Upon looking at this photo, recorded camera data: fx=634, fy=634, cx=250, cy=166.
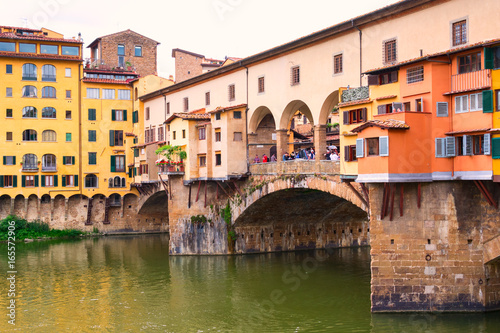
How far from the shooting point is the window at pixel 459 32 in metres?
25.9

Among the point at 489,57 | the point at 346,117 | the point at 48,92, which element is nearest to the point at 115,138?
the point at 48,92

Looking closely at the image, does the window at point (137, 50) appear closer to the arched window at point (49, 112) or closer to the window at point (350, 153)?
the arched window at point (49, 112)

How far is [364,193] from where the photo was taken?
29.3 meters

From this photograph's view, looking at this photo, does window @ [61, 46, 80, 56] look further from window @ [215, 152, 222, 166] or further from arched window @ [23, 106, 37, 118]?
window @ [215, 152, 222, 166]

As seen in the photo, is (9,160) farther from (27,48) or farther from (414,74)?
(414,74)

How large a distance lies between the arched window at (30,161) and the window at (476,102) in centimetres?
4764

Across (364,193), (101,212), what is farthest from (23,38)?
(364,193)

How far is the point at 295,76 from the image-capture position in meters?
37.3

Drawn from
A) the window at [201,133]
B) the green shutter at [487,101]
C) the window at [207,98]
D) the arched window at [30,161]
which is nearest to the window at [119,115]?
the arched window at [30,161]

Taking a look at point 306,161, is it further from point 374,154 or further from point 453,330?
point 453,330

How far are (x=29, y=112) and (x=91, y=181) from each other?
29.7ft

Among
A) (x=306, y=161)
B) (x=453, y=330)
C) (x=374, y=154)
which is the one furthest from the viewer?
(x=306, y=161)

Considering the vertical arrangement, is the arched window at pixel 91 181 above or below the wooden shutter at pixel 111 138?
below

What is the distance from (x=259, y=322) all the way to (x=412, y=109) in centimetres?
1124
